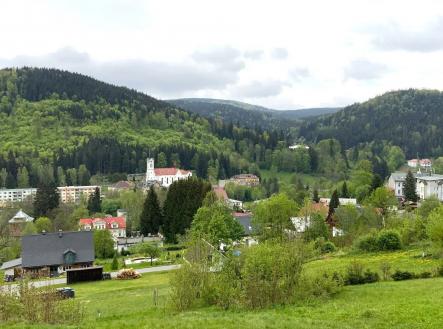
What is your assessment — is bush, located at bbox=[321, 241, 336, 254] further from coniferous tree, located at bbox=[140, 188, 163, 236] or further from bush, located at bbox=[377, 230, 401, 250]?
coniferous tree, located at bbox=[140, 188, 163, 236]

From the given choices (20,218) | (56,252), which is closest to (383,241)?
(56,252)

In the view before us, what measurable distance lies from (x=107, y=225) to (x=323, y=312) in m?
66.0

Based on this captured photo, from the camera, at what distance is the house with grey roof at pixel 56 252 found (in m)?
52.6

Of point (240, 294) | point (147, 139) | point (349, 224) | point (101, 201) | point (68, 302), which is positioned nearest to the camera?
point (68, 302)

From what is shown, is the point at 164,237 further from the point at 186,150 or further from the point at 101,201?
the point at 186,150

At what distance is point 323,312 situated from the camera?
1930 centimetres

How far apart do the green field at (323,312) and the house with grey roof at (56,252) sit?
22568 mm

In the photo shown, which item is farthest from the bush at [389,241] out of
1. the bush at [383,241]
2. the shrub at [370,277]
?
the shrub at [370,277]

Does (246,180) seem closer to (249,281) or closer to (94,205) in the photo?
(94,205)

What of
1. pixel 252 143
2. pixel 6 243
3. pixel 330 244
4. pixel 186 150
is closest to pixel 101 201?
pixel 6 243

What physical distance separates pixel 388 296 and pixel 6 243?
189 ft

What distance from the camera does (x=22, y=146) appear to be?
161875 mm

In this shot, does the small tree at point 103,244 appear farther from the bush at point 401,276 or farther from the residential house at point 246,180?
the residential house at point 246,180

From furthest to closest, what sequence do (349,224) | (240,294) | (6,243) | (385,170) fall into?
(385,170), (6,243), (349,224), (240,294)
